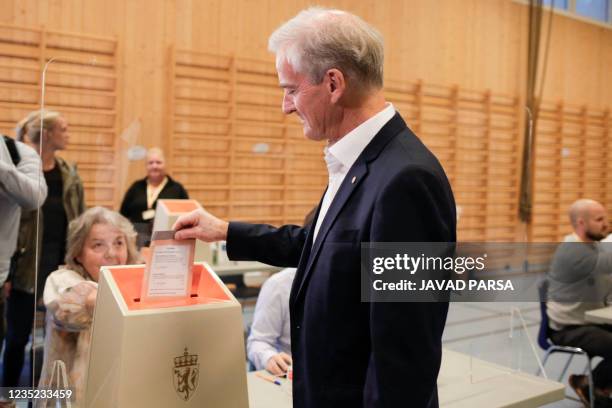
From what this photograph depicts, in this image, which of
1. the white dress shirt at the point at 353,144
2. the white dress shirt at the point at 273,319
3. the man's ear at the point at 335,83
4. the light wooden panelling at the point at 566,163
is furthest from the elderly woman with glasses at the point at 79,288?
the light wooden panelling at the point at 566,163

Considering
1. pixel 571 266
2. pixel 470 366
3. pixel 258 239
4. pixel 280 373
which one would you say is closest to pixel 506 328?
pixel 571 266

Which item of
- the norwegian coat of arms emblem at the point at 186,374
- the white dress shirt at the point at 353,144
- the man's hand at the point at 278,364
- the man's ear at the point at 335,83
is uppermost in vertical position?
the man's ear at the point at 335,83

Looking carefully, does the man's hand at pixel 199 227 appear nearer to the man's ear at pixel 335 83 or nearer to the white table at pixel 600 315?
the man's ear at pixel 335 83

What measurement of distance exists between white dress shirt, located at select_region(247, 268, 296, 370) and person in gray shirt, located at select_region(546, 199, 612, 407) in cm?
186

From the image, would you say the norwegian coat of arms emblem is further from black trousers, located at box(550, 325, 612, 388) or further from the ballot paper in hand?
black trousers, located at box(550, 325, 612, 388)

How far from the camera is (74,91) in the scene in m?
3.19

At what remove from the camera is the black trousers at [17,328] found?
2.34 metres

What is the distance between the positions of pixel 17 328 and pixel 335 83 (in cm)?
192

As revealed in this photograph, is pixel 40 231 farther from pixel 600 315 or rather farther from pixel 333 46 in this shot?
pixel 600 315

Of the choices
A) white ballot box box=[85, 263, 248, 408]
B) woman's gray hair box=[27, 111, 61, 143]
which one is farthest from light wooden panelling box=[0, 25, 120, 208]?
white ballot box box=[85, 263, 248, 408]

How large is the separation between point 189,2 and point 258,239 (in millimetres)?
3848

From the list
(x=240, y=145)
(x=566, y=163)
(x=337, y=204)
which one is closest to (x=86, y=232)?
(x=337, y=204)

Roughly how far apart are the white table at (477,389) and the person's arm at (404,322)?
668 millimetres

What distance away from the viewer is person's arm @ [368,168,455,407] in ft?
3.36
